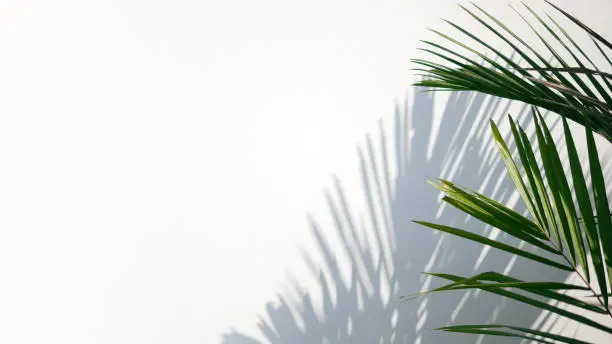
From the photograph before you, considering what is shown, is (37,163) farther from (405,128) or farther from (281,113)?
(405,128)

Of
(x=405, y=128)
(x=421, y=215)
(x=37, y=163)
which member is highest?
(x=37, y=163)

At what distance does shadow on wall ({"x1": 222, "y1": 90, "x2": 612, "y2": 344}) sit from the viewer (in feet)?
5.13

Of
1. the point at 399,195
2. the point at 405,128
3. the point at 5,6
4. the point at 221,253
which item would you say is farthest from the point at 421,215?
the point at 5,6

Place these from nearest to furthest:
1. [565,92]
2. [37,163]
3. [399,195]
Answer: [565,92]
[37,163]
[399,195]

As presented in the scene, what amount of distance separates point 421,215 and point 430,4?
55 centimetres

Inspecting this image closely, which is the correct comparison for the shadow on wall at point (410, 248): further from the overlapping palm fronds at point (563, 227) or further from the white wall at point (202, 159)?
the overlapping palm fronds at point (563, 227)

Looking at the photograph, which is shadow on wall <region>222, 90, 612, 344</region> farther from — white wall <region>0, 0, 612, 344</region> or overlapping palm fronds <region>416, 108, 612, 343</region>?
overlapping palm fronds <region>416, 108, 612, 343</region>

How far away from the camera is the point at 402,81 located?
1.60 m

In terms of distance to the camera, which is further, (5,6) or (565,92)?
(5,6)

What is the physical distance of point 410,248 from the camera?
62.7 inches

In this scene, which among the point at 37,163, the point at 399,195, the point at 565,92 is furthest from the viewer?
the point at 399,195

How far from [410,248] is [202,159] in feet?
1.87

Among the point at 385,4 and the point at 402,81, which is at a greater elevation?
the point at 385,4

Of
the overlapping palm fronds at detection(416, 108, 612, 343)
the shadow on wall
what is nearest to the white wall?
the shadow on wall
